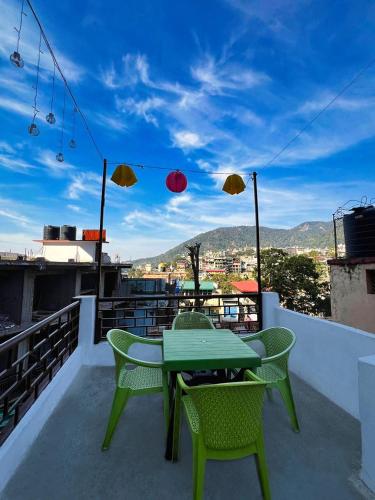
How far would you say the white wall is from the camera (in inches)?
76.0

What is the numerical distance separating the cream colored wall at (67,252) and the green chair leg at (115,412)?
687 inches

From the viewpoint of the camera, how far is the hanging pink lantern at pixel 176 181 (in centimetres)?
366

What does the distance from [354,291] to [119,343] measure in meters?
5.56

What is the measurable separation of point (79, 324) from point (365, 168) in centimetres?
1380

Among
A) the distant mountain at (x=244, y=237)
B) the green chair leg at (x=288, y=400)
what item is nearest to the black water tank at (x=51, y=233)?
the green chair leg at (x=288, y=400)

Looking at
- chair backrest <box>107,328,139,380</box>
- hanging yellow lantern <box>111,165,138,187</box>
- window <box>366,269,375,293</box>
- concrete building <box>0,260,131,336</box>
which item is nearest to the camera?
chair backrest <box>107,328,139,380</box>

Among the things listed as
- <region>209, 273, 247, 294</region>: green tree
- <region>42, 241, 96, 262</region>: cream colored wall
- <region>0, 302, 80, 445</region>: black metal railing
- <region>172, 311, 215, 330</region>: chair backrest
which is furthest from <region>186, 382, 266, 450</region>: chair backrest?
<region>209, 273, 247, 294</region>: green tree

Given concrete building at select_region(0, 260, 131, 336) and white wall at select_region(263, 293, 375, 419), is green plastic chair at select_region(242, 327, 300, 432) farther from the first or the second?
concrete building at select_region(0, 260, 131, 336)

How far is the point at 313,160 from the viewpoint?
11227 mm

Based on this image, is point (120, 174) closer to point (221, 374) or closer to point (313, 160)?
point (221, 374)

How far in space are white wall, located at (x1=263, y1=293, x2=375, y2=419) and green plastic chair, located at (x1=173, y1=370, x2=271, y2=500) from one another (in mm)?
1271

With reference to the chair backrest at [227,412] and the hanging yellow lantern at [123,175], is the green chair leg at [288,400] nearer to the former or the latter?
the chair backrest at [227,412]

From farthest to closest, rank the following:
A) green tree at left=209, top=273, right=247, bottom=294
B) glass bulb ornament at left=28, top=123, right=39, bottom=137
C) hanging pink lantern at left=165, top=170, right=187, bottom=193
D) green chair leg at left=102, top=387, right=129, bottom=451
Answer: green tree at left=209, top=273, right=247, bottom=294, hanging pink lantern at left=165, top=170, right=187, bottom=193, glass bulb ornament at left=28, top=123, right=39, bottom=137, green chair leg at left=102, top=387, right=129, bottom=451

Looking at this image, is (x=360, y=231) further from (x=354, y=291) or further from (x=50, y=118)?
(x=50, y=118)
